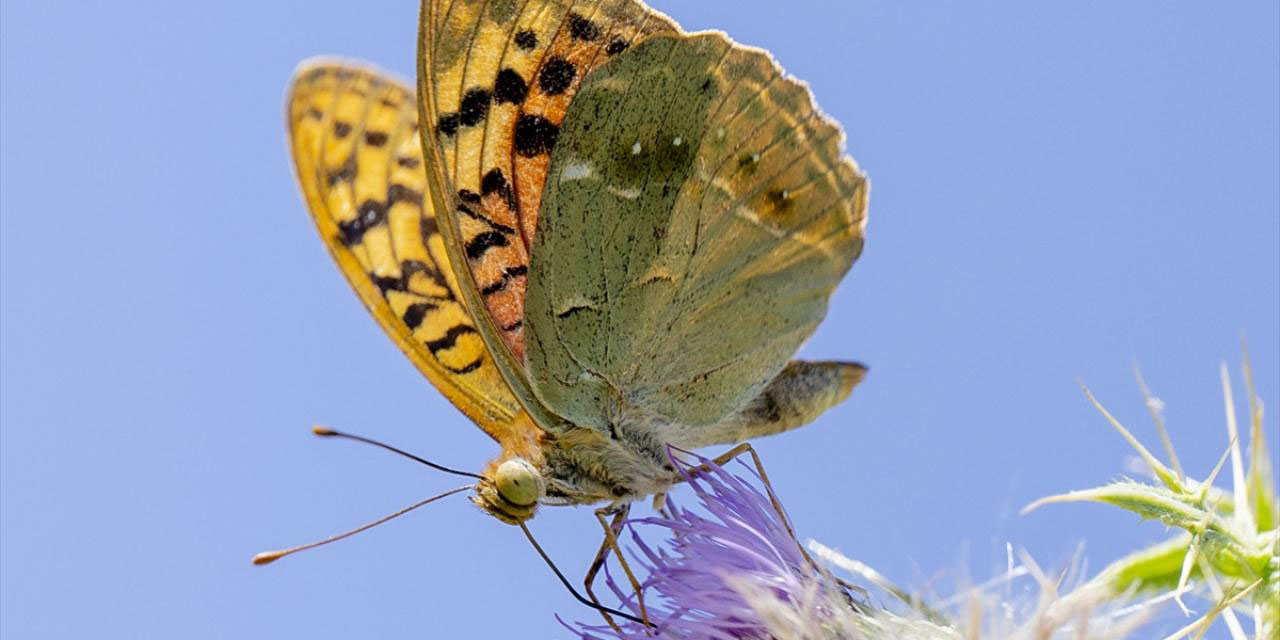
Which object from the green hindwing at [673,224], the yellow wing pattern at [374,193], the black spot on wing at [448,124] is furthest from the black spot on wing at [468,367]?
the black spot on wing at [448,124]

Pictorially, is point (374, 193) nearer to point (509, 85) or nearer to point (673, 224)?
point (509, 85)

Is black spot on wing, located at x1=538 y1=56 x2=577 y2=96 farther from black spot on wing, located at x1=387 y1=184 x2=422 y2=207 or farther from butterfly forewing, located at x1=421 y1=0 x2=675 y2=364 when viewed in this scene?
black spot on wing, located at x1=387 y1=184 x2=422 y2=207

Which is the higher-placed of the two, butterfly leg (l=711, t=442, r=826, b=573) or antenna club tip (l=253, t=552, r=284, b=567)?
butterfly leg (l=711, t=442, r=826, b=573)

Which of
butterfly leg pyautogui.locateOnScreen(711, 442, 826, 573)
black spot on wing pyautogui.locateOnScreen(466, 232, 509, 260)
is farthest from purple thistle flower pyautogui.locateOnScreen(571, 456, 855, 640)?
black spot on wing pyautogui.locateOnScreen(466, 232, 509, 260)

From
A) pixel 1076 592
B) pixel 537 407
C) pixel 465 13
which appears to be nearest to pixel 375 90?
pixel 465 13

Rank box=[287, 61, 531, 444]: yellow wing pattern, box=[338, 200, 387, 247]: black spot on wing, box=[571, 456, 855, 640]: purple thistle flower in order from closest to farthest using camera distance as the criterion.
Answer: box=[571, 456, 855, 640]: purple thistle flower < box=[287, 61, 531, 444]: yellow wing pattern < box=[338, 200, 387, 247]: black spot on wing

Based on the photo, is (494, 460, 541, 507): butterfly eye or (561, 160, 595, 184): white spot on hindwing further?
(561, 160, 595, 184): white spot on hindwing

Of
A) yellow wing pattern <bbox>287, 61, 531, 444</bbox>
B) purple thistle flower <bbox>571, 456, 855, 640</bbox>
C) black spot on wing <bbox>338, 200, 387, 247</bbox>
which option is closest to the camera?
purple thistle flower <bbox>571, 456, 855, 640</bbox>
